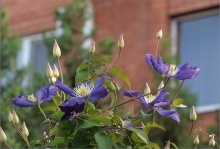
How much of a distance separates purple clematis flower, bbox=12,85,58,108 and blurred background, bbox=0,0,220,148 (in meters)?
5.52

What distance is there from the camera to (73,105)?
2.46 m

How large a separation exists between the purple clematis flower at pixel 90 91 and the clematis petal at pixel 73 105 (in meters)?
0.03

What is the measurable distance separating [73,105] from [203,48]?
814 centimetres

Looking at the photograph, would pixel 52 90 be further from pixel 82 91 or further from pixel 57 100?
pixel 82 91

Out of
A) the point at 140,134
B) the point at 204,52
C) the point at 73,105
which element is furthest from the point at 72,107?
the point at 204,52

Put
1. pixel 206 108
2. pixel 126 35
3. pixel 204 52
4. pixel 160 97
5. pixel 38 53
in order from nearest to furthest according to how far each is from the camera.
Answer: pixel 160 97 < pixel 206 108 < pixel 204 52 < pixel 126 35 < pixel 38 53

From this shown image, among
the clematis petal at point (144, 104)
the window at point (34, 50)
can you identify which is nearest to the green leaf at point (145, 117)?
the clematis petal at point (144, 104)

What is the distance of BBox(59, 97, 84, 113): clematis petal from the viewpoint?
2455 millimetres

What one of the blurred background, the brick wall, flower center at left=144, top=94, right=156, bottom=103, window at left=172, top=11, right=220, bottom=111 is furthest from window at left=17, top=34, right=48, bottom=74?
flower center at left=144, top=94, right=156, bottom=103

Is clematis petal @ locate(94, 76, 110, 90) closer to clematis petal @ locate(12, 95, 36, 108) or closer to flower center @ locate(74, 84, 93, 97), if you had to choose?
flower center @ locate(74, 84, 93, 97)

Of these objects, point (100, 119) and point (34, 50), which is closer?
point (100, 119)

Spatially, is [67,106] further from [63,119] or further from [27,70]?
[27,70]

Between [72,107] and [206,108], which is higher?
[72,107]

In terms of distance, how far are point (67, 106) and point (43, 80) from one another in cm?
551
